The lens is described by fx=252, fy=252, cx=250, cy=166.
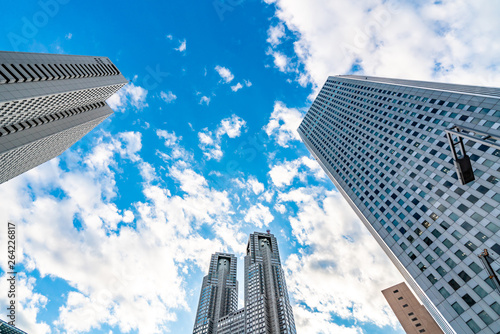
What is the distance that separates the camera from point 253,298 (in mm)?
139000

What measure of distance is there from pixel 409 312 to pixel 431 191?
7321cm

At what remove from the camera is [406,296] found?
106m

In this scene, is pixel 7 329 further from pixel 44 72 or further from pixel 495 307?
pixel 495 307

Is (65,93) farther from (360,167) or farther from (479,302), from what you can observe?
(479,302)

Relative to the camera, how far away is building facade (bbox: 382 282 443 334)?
9585 centimetres

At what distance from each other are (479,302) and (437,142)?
36544 millimetres

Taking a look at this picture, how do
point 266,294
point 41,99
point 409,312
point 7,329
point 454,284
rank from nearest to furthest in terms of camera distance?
point 454,284, point 41,99, point 409,312, point 7,329, point 266,294

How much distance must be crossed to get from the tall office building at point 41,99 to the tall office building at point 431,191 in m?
105

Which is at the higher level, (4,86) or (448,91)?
(4,86)

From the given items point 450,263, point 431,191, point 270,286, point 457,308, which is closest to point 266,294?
point 270,286

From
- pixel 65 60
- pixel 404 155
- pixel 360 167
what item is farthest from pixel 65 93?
pixel 404 155

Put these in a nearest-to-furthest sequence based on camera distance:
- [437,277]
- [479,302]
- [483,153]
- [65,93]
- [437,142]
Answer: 1. [479,302]
2. [437,277]
3. [483,153]
4. [437,142]
5. [65,93]

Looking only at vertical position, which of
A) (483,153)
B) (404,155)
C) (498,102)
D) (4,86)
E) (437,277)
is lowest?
(437,277)

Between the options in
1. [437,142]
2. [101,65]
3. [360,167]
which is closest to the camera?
[437,142]
